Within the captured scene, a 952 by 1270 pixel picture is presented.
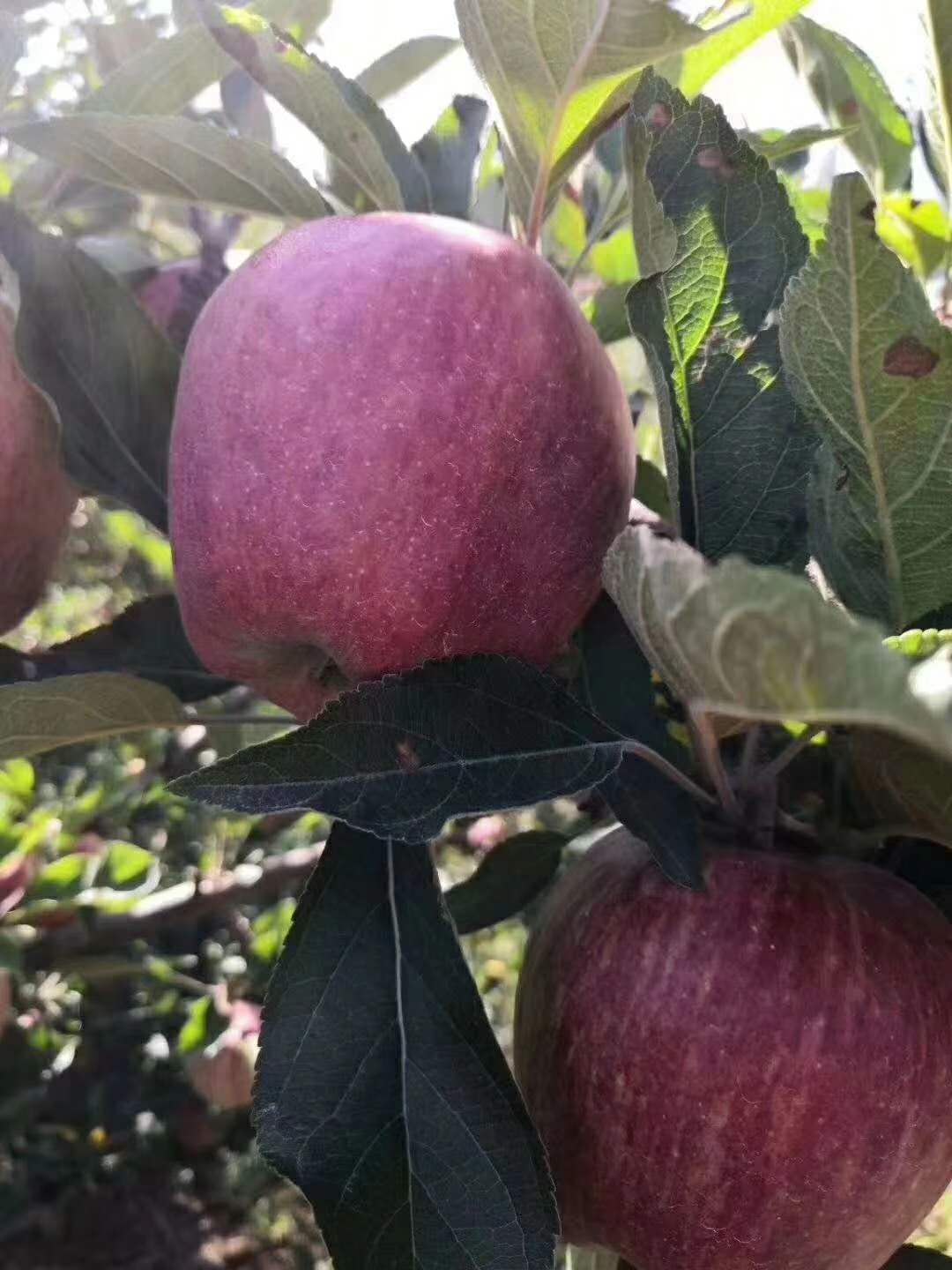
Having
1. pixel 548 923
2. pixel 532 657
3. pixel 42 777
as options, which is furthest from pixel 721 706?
pixel 42 777

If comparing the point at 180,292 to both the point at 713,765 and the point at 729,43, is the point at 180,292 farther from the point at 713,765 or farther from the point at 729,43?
the point at 713,765

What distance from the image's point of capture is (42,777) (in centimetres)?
206

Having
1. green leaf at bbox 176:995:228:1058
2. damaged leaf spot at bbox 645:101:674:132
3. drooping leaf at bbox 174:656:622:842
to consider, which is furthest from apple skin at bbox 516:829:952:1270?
green leaf at bbox 176:995:228:1058

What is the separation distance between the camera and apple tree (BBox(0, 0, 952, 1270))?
0.56 metres

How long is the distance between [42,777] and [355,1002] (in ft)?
5.26

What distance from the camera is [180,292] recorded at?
109 centimetres

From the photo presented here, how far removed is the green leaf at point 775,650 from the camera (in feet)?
1.07

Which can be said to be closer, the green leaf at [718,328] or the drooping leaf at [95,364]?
the green leaf at [718,328]

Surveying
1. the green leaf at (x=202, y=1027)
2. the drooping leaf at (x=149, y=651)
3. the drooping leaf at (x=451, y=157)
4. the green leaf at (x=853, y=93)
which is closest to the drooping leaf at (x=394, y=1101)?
the drooping leaf at (x=149, y=651)

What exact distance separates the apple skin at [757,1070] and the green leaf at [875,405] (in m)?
0.17

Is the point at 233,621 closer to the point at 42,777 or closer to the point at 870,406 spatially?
the point at 870,406

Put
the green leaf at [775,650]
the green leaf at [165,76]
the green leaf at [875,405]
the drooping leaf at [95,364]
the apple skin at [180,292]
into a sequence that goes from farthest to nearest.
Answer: the apple skin at [180,292], the green leaf at [165,76], the drooping leaf at [95,364], the green leaf at [875,405], the green leaf at [775,650]

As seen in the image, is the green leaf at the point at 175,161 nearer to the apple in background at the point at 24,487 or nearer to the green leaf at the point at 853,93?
the apple in background at the point at 24,487

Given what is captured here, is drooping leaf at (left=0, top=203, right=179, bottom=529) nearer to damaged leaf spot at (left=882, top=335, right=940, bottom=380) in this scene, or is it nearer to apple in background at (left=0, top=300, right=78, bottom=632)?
apple in background at (left=0, top=300, right=78, bottom=632)
